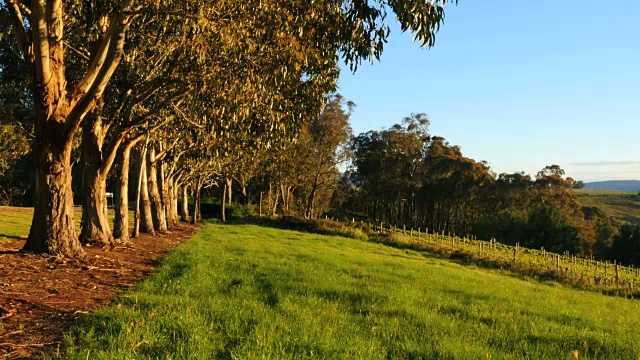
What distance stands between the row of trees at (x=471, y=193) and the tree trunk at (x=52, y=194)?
55228 millimetres

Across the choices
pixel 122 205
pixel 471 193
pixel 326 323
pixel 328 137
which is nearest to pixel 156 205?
pixel 122 205

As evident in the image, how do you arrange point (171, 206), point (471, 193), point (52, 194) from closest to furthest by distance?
point (52, 194), point (171, 206), point (471, 193)

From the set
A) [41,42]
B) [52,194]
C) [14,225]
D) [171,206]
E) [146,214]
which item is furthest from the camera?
[171,206]

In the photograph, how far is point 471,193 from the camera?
66.8 metres

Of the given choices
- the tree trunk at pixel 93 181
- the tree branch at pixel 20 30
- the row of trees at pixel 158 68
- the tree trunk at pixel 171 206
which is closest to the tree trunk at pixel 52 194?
the row of trees at pixel 158 68

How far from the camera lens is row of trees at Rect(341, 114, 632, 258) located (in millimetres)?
64500

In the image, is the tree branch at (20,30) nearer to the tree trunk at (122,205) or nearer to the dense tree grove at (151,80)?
the dense tree grove at (151,80)

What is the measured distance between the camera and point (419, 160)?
68812mm

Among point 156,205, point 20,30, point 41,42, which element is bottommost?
point 156,205

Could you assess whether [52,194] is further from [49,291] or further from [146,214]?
[146,214]

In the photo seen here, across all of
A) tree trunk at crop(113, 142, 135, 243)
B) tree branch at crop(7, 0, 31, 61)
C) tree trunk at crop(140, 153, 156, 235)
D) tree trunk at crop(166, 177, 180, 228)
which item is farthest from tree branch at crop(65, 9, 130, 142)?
tree trunk at crop(166, 177, 180, 228)

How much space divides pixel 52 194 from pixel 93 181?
3683 millimetres

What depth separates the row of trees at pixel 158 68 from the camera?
9.55 metres

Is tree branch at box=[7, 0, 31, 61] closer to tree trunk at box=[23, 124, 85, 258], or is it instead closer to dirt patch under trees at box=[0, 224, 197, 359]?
tree trunk at box=[23, 124, 85, 258]
